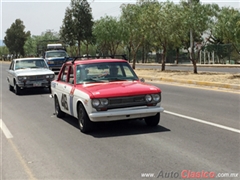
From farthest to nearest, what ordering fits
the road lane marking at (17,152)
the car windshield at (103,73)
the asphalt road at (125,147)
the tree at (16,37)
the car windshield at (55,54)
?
the tree at (16,37)
the car windshield at (55,54)
the car windshield at (103,73)
the road lane marking at (17,152)
the asphalt road at (125,147)

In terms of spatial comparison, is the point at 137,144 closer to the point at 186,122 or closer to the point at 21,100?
the point at 186,122

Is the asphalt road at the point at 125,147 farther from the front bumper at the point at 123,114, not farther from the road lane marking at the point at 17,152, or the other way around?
the front bumper at the point at 123,114

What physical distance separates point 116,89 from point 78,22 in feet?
130

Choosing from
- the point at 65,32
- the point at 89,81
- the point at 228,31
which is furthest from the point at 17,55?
Result: the point at 89,81

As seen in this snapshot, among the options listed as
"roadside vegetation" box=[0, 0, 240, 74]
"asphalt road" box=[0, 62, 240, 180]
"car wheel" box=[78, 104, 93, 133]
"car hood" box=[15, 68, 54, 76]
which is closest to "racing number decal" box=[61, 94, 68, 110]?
"asphalt road" box=[0, 62, 240, 180]

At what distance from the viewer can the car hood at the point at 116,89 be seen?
7.97m

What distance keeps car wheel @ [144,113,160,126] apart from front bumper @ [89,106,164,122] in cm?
38

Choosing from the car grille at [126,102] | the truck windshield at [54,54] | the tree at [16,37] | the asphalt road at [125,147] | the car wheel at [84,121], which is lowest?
the asphalt road at [125,147]

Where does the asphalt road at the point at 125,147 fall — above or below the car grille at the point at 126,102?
below

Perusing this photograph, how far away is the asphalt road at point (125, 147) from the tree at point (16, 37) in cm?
9809

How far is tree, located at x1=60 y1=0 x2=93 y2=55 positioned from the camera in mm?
46781

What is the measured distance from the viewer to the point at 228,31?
2366 centimetres

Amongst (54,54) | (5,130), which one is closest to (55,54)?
(54,54)

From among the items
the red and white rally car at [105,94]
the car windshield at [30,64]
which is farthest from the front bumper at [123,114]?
the car windshield at [30,64]
